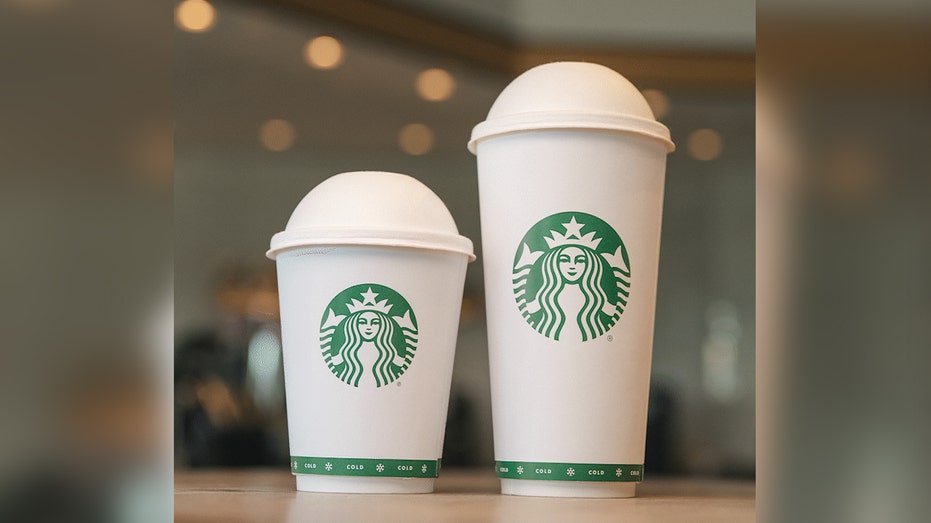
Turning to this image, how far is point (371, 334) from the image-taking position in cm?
89

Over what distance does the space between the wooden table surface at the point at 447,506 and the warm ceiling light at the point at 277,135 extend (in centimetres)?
64

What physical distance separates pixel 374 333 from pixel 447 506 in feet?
0.68

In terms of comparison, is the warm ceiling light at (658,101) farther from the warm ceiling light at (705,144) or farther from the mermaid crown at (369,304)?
the mermaid crown at (369,304)

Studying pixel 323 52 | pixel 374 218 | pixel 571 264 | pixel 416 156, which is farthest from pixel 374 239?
pixel 323 52

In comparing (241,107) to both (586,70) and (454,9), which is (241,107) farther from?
(586,70)

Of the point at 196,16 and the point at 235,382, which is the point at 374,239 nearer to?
the point at 235,382

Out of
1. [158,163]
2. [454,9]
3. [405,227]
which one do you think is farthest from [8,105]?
[454,9]

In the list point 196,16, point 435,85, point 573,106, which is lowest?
point 573,106

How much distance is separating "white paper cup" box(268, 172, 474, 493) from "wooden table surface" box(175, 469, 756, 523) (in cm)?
4

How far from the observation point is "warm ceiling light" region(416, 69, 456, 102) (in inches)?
60.2

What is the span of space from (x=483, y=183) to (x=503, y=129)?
0.06 meters

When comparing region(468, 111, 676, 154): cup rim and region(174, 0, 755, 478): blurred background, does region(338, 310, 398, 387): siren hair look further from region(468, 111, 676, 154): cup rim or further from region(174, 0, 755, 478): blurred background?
region(174, 0, 755, 478): blurred background

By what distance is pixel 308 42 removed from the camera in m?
1.52

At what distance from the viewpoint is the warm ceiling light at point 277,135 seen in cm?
151
